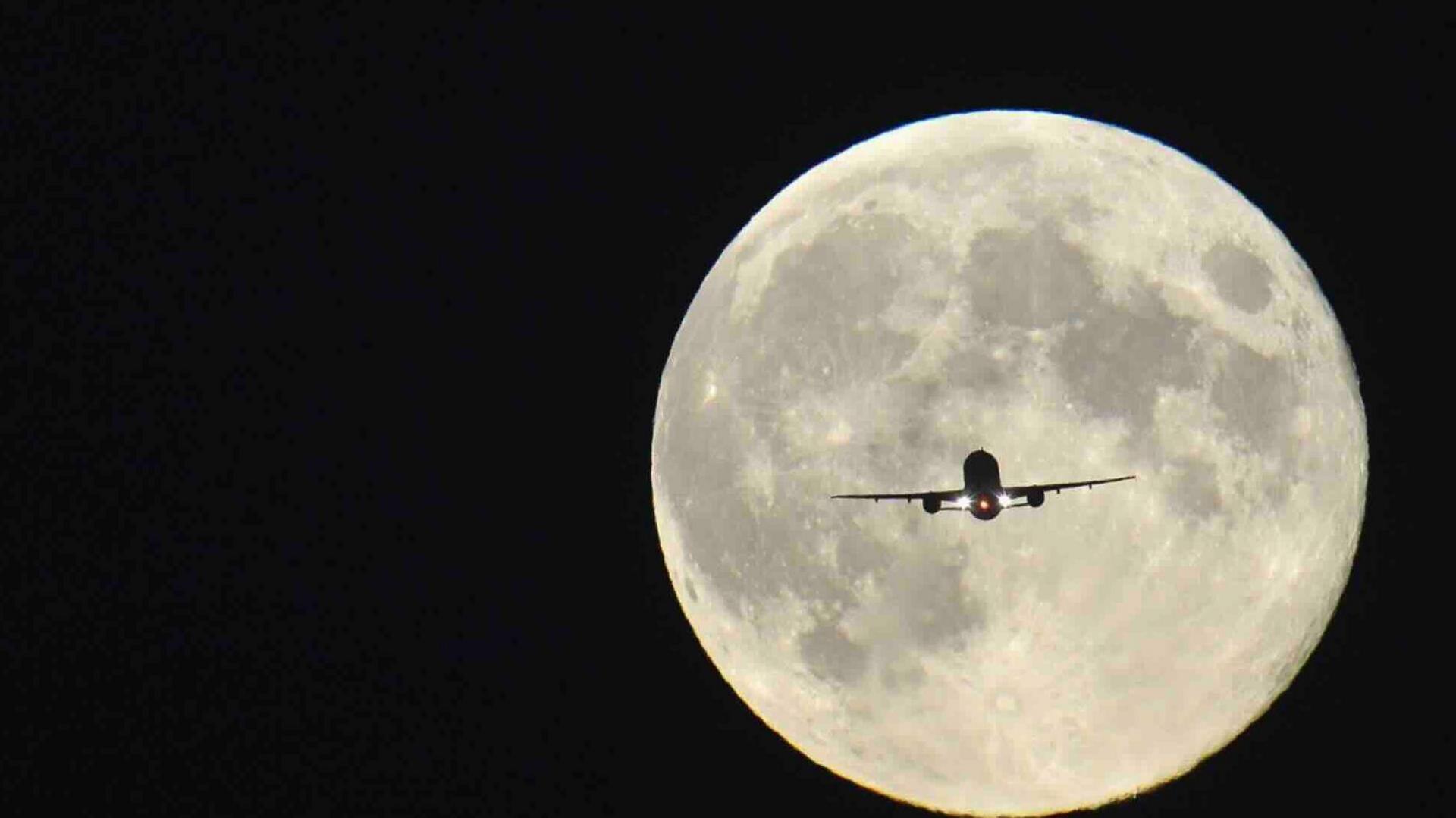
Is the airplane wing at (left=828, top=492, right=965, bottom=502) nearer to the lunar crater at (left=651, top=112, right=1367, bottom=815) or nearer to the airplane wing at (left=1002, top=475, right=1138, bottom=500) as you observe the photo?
the lunar crater at (left=651, top=112, right=1367, bottom=815)

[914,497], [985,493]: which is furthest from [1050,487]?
[914,497]

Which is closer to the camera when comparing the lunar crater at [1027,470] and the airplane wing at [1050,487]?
the airplane wing at [1050,487]

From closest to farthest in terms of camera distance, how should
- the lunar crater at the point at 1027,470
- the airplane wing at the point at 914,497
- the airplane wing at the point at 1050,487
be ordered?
the airplane wing at the point at 1050,487 < the airplane wing at the point at 914,497 < the lunar crater at the point at 1027,470

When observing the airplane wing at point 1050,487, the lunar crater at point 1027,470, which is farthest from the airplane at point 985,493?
the lunar crater at point 1027,470

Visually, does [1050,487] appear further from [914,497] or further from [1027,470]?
[914,497]

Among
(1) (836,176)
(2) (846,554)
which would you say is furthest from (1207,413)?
(1) (836,176)

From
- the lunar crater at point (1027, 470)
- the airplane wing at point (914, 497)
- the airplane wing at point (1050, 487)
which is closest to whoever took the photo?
the airplane wing at point (1050, 487)

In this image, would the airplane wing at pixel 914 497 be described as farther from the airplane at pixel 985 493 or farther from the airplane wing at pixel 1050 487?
the airplane wing at pixel 1050 487

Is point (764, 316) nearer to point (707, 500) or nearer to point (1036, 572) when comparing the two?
point (707, 500)
